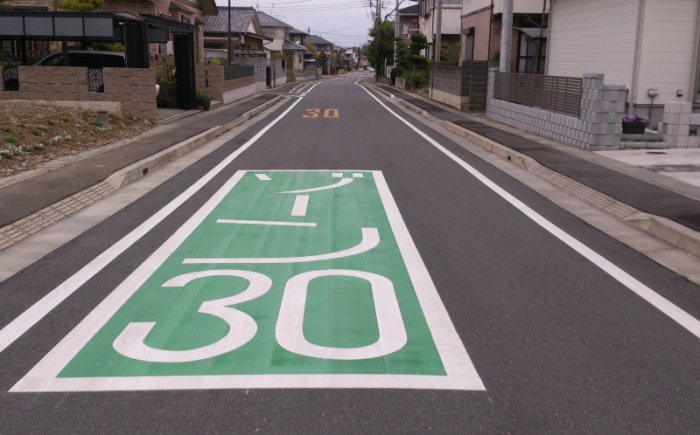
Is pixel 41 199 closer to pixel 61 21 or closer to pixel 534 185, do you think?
pixel 534 185

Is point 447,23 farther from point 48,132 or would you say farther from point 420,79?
point 48,132

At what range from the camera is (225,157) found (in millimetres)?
13047

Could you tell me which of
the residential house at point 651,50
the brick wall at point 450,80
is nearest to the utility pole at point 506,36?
the residential house at point 651,50

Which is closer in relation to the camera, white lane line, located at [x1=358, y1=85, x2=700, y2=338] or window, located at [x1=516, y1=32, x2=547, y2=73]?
white lane line, located at [x1=358, y1=85, x2=700, y2=338]

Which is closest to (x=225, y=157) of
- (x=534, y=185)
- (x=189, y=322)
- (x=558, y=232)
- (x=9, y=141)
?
(x=9, y=141)

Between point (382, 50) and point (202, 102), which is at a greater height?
point (382, 50)

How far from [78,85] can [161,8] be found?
15.1m

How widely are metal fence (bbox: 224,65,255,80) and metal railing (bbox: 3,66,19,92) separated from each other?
37.0 feet

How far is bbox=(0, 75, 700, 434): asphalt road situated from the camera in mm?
3451

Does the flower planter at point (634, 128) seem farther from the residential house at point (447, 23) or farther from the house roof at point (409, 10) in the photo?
the house roof at point (409, 10)

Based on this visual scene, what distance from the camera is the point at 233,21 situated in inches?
2136

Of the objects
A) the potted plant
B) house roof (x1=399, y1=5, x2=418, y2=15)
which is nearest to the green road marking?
the potted plant

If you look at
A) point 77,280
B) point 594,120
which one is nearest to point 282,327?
point 77,280

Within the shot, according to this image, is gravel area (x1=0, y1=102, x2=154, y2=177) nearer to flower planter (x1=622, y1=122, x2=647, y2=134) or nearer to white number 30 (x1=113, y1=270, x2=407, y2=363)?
white number 30 (x1=113, y1=270, x2=407, y2=363)
